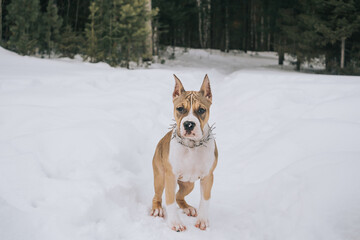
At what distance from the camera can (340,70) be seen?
476 inches

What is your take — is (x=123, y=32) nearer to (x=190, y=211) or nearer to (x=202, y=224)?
(x=190, y=211)

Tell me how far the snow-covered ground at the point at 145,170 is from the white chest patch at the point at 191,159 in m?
0.47

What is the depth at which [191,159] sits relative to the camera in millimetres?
2271

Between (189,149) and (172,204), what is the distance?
1.52 feet

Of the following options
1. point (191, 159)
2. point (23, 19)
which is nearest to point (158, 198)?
point (191, 159)

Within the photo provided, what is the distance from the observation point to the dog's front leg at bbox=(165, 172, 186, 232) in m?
2.35

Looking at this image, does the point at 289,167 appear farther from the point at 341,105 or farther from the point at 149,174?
the point at 341,105

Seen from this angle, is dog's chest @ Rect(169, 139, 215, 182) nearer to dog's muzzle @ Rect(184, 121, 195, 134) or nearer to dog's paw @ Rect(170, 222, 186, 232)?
dog's muzzle @ Rect(184, 121, 195, 134)

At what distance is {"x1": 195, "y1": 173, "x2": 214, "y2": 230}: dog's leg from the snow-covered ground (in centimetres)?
8

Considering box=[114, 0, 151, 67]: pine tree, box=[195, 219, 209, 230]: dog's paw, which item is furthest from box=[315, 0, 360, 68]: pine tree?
box=[195, 219, 209, 230]: dog's paw

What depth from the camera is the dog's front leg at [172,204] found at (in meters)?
2.35

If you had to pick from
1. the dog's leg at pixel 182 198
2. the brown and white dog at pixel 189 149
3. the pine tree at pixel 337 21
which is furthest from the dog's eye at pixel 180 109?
the pine tree at pixel 337 21

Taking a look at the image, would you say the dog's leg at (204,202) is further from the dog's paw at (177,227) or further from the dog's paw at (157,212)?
the dog's paw at (157,212)

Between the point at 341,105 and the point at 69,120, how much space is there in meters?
4.06
